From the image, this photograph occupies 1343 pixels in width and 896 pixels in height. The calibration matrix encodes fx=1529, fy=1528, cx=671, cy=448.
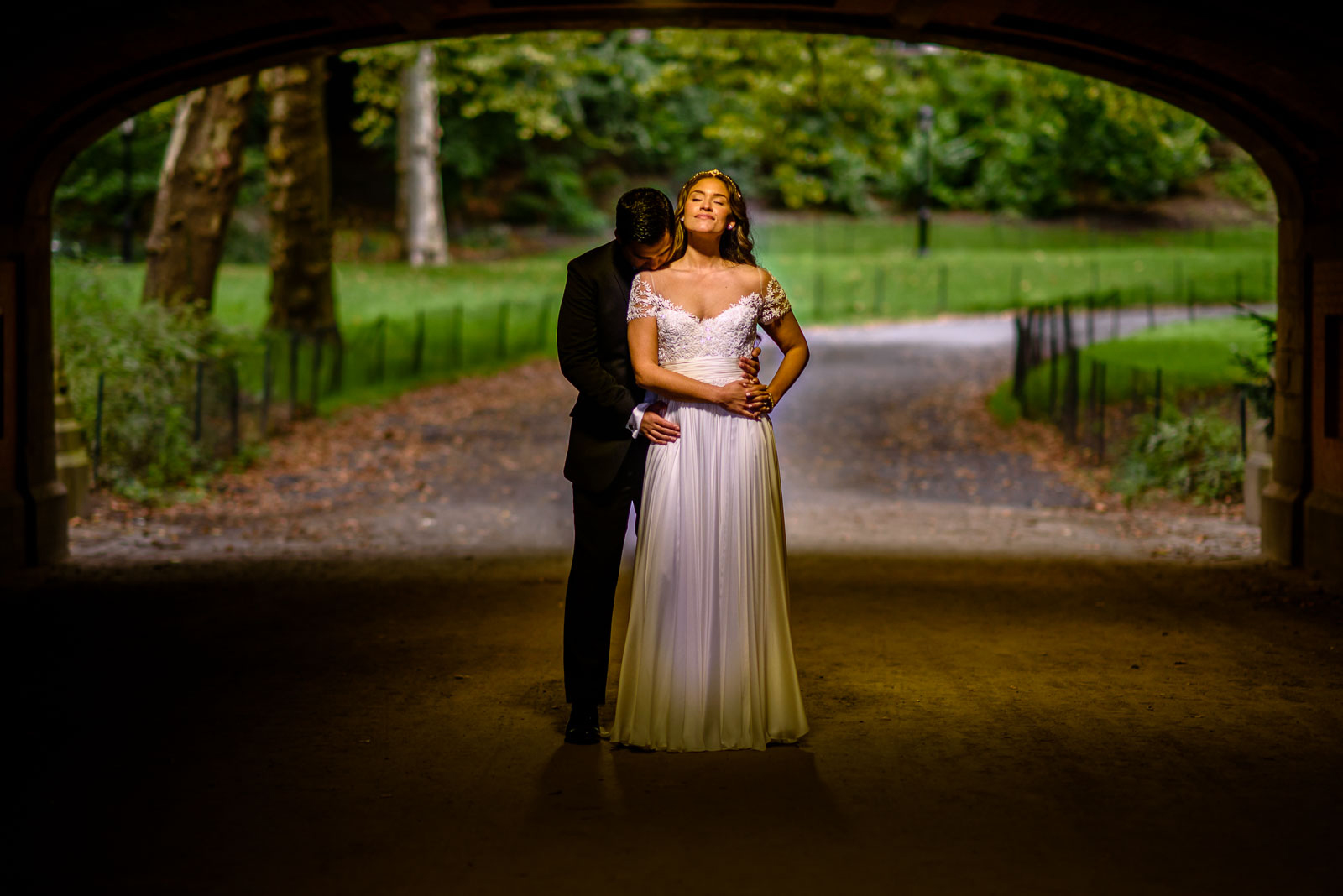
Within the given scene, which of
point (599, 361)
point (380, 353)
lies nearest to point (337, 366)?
point (380, 353)

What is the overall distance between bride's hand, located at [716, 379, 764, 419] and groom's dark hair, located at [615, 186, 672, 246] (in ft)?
2.21

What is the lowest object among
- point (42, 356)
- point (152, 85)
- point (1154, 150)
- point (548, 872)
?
point (548, 872)

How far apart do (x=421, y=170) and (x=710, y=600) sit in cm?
4122

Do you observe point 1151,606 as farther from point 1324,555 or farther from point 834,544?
point 834,544

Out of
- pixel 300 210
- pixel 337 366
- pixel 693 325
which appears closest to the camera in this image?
pixel 693 325

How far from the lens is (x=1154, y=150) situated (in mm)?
56094

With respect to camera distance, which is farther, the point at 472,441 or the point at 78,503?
the point at 472,441

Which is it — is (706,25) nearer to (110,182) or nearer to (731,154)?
(110,182)

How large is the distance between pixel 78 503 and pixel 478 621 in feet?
18.7

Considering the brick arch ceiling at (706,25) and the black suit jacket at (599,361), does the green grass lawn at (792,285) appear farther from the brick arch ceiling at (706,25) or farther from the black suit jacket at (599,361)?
the black suit jacket at (599,361)

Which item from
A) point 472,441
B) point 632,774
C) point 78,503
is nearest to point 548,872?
point 632,774

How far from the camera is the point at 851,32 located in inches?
433

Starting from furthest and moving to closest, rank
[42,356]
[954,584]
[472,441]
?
[472,441], [42,356], [954,584]

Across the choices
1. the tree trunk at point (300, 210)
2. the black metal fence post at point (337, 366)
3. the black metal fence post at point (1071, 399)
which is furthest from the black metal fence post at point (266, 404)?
the black metal fence post at point (1071, 399)
